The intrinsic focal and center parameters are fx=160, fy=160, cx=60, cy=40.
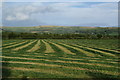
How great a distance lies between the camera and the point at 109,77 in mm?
6207

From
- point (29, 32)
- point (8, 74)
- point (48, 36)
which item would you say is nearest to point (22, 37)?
point (29, 32)

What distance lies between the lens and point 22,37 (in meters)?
61.3

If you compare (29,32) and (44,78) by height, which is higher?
(29,32)

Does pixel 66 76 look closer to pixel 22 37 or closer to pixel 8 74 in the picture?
pixel 8 74

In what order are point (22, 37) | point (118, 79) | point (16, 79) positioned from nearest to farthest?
point (16, 79), point (118, 79), point (22, 37)

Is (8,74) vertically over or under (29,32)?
under


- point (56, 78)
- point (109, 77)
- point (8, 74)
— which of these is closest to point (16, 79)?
point (8, 74)

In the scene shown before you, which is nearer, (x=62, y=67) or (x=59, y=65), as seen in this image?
(x=62, y=67)

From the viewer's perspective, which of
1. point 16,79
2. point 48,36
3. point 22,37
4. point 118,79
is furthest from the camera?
point 48,36

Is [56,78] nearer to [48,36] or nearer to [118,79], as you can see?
[118,79]

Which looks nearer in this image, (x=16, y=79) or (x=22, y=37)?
(x=16, y=79)

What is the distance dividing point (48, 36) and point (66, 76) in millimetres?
59481

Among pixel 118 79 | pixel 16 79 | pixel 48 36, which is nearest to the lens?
pixel 16 79

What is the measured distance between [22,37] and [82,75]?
57.2 meters
